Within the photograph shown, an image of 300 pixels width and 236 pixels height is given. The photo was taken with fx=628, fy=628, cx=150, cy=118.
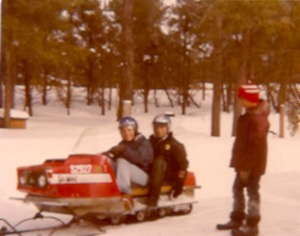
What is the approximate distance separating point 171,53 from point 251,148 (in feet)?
6.39

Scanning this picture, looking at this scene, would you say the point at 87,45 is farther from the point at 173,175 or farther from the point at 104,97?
the point at 173,175

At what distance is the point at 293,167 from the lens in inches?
228

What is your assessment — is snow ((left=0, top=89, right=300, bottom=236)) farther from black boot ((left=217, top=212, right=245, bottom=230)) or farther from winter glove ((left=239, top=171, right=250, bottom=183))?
winter glove ((left=239, top=171, right=250, bottom=183))

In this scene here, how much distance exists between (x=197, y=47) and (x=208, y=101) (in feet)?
1.79

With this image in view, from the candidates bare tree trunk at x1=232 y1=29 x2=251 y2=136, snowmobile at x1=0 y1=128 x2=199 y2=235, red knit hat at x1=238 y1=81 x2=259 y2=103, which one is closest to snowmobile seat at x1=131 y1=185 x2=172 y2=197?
snowmobile at x1=0 y1=128 x2=199 y2=235

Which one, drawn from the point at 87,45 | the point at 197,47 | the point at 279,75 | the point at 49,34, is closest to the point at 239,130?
the point at 279,75

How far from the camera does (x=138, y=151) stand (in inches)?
169

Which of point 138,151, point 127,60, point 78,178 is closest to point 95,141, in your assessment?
point 127,60

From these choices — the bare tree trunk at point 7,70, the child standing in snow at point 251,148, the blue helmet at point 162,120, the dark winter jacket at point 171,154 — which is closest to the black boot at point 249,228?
the child standing in snow at point 251,148

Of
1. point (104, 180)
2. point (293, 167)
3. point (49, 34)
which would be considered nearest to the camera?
point (104, 180)

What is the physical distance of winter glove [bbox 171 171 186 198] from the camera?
14.8 feet

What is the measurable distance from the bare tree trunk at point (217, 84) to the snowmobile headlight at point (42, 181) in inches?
68.9

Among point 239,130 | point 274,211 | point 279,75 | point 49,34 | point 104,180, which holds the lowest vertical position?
point 274,211

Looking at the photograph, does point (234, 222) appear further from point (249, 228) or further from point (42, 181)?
point (42, 181)
